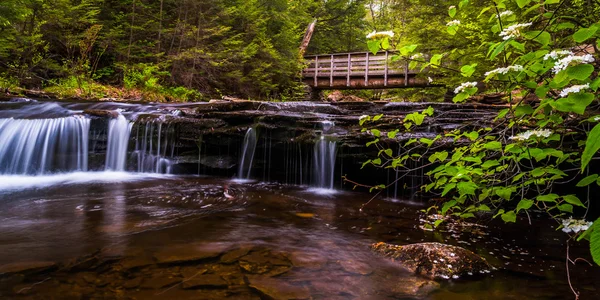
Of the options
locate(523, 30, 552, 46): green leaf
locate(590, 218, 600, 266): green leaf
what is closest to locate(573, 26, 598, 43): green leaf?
locate(523, 30, 552, 46): green leaf

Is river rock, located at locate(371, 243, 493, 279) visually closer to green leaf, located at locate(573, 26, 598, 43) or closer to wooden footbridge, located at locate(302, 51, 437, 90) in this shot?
green leaf, located at locate(573, 26, 598, 43)

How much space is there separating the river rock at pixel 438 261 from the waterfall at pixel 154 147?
6.41 m

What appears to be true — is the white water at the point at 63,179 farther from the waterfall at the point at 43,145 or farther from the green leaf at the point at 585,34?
the green leaf at the point at 585,34

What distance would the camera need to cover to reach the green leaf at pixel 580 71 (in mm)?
1260

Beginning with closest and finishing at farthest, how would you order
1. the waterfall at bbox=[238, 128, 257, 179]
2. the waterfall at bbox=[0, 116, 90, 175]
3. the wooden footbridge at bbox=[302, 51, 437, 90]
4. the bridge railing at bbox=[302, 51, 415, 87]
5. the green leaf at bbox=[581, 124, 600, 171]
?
the green leaf at bbox=[581, 124, 600, 171] < the waterfall at bbox=[0, 116, 90, 175] < the waterfall at bbox=[238, 128, 257, 179] < the wooden footbridge at bbox=[302, 51, 437, 90] < the bridge railing at bbox=[302, 51, 415, 87]

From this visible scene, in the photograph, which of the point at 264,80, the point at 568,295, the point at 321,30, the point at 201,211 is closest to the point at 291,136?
the point at 201,211

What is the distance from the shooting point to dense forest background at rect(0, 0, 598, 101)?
9953mm

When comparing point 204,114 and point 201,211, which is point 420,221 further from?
point 204,114

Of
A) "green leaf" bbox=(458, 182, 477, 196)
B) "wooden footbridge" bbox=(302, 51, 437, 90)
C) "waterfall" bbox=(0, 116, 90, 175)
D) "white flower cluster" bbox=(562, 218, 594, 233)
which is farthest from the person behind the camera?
"wooden footbridge" bbox=(302, 51, 437, 90)

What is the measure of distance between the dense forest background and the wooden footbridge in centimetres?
136

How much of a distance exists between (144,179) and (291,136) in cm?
341

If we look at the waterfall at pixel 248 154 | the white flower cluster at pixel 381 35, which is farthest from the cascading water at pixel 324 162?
the white flower cluster at pixel 381 35

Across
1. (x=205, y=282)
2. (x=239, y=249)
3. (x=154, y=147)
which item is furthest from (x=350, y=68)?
(x=205, y=282)

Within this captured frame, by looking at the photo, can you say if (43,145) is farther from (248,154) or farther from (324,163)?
(324,163)
